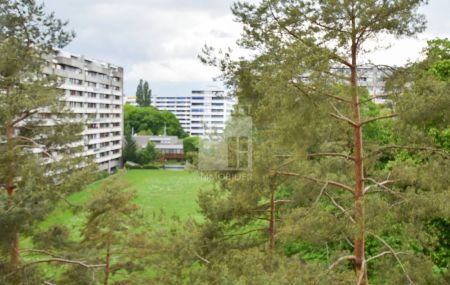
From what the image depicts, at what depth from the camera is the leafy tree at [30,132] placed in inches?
241

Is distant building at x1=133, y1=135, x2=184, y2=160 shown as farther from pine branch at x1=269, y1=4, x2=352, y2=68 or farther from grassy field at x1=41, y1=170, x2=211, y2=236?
pine branch at x1=269, y1=4, x2=352, y2=68

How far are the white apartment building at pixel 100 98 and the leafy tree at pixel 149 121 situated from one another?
1799 cm

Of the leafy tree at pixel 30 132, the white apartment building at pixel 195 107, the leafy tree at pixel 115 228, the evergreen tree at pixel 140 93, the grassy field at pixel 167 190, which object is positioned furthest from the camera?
the evergreen tree at pixel 140 93

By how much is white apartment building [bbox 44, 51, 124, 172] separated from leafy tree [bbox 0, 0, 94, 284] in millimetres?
21609

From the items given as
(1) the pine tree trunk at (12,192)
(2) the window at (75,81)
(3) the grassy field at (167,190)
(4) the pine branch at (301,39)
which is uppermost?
(2) the window at (75,81)

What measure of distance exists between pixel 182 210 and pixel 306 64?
18.9 metres

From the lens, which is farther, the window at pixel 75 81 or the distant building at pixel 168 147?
the distant building at pixel 168 147

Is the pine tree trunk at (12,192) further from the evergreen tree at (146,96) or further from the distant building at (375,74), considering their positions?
the evergreen tree at (146,96)

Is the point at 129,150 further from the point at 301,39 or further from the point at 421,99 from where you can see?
the point at 421,99

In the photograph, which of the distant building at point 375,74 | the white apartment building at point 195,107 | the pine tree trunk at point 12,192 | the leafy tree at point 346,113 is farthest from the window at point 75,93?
the distant building at point 375,74

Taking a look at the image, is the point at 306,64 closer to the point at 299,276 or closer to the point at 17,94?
the point at 299,276

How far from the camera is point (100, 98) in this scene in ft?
115

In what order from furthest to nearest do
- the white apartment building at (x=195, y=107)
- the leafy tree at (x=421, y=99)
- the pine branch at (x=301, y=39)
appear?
1. the white apartment building at (x=195, y=107)
2. the pine branch at (x=301, y=39)
3. the leafy tree at (x=421, y=99)

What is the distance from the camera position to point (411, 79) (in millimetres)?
4832
